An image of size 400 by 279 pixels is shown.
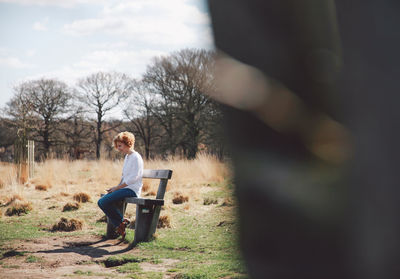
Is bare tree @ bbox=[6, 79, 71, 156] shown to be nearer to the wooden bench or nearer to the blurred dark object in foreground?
the wooden bench

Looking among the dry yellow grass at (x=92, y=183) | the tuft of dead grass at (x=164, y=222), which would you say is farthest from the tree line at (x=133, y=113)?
the tuft of dead grass at (x=164, y=222)

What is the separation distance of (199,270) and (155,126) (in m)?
30.3

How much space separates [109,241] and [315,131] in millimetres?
4398

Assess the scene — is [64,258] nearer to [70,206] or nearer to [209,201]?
[70,206]

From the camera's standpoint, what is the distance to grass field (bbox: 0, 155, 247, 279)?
3.74 m

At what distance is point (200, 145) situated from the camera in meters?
28.3

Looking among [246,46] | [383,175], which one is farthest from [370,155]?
[246,46]

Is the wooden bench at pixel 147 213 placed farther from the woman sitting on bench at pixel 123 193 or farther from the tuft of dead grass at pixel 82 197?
the tuft of dead grass at pixel 82 197

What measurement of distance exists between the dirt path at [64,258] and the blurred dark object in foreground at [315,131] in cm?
216

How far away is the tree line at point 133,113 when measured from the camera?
85.2ft

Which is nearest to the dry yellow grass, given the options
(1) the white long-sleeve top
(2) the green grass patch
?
(1) the white long-sleeve top

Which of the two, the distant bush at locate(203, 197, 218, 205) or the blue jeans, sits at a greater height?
the blue jeans

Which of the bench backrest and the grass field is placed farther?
the bench backrest

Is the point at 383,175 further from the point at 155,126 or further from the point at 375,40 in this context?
the point at 155,126
